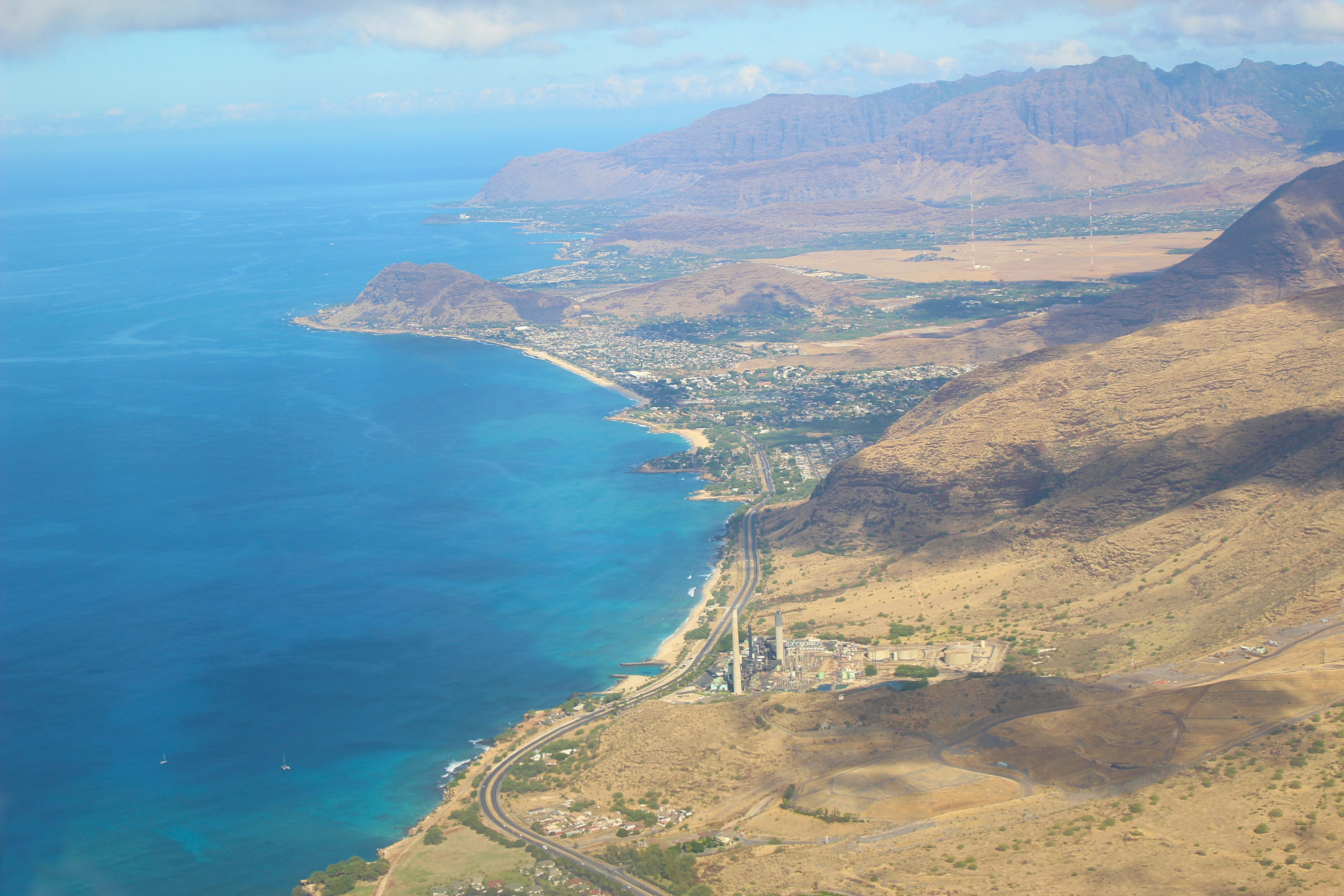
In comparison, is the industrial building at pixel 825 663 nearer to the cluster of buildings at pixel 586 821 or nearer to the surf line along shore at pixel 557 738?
the surf line along shore at pixel 557 738

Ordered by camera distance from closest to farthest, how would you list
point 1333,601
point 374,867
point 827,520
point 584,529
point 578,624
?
point 374,867, point 1333,601, point 578,624, point 827,520, point 584,529

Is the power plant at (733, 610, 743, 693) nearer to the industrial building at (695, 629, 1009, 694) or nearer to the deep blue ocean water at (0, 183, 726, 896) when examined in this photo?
the industrial building at (695, 629, 1009, 694)

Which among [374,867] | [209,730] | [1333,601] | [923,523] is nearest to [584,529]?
[923,523]

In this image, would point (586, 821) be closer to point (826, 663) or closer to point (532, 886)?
point (532, 886)

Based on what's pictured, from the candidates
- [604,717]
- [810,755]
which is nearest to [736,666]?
[604,717]

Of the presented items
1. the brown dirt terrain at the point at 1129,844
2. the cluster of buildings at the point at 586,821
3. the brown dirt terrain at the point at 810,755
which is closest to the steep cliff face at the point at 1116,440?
the brown dirt terrain at the point at 810,755

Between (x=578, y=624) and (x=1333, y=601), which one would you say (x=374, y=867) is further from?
(x=1333, y=601)

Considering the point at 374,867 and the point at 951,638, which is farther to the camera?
the point at 951,638
